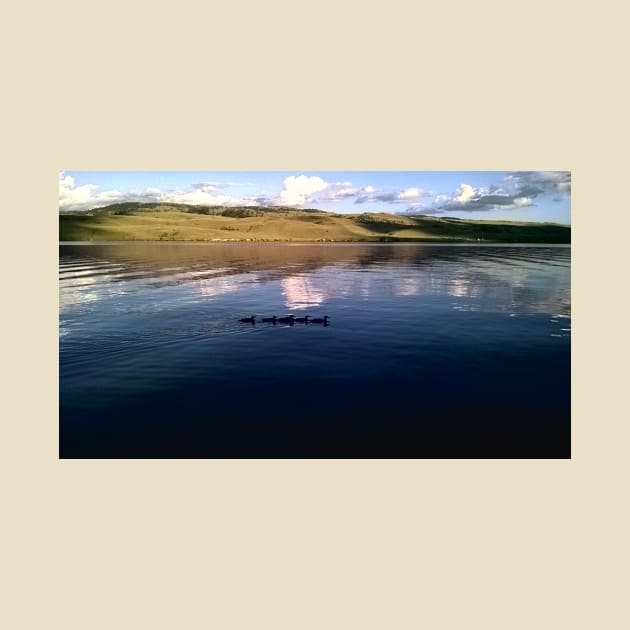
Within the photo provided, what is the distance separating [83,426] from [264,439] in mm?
10046

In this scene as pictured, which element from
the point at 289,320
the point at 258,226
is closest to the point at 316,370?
the point at 289,320

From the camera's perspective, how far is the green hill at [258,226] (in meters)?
46.5

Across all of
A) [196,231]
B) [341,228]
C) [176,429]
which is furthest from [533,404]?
[196,231]

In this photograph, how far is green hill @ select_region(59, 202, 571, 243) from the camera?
4649 cm

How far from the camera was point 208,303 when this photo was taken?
45.5 metres

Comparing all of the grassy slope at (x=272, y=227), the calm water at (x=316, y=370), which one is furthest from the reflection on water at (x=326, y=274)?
the grassy slope at (x=272, y=227)

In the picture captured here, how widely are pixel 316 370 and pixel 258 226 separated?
3167 cm

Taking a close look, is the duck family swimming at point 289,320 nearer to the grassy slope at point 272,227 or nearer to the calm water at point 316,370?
the calm water at point 316,370

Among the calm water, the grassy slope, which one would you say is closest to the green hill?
the grassy slope

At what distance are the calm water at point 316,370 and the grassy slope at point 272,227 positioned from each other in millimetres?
6357

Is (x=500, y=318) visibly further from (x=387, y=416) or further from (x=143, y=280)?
(x=143, y=280)

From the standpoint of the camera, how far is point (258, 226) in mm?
56438

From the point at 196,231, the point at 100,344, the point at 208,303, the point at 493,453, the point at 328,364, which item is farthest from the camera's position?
the point at 196,231

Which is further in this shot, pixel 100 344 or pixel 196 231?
pixel 196 231
